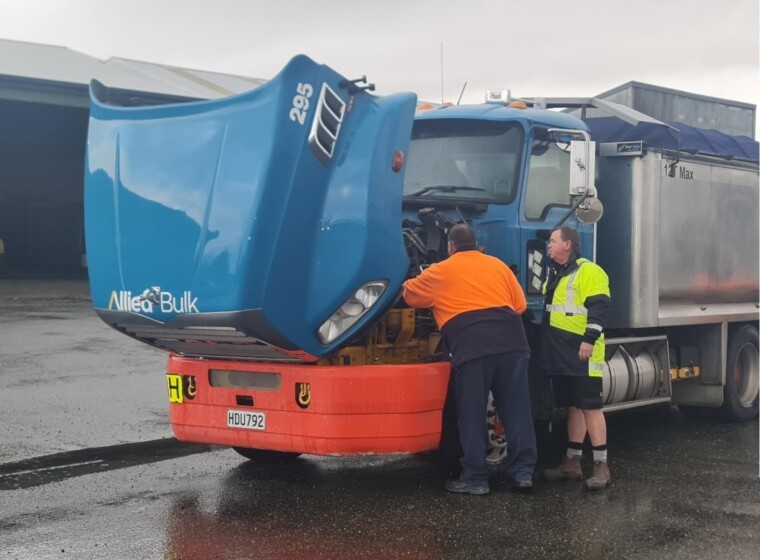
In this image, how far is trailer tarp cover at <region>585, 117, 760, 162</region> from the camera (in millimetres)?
8812

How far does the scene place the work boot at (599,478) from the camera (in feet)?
22.8

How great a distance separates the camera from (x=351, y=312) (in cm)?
603

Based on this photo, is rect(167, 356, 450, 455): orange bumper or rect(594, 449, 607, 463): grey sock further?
rect(594, 449, 607, 463): grey sock

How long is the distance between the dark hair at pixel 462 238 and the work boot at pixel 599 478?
6.00 feet

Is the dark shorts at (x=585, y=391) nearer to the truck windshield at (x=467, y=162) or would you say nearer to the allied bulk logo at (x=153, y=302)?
the truck windshield at (x=467, y=162)

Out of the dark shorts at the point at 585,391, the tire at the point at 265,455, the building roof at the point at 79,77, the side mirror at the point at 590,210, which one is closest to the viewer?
the dark shorts at the point at 585,391

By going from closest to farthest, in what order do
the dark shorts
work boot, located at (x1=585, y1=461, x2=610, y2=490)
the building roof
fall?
work boot, located at (x1=585, y1=461, x2=610, y2=490) → the dark shorts → the building roof

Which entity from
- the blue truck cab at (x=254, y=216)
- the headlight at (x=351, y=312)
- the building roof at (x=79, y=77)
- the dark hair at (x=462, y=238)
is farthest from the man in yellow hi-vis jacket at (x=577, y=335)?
the building roof at (x=79, y=77)

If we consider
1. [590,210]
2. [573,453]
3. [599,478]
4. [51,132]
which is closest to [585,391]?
[573,453]

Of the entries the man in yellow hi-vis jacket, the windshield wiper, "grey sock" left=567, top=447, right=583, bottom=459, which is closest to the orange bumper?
the man in yellow hi-vis jacket

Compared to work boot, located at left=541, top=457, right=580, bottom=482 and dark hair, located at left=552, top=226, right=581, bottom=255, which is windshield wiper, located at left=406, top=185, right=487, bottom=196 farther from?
work boot, located at left=541, top=457, right=580, bottom=482

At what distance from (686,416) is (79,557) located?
6.98 metres

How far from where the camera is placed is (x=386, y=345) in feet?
21.2

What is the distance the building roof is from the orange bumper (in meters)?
17.6
